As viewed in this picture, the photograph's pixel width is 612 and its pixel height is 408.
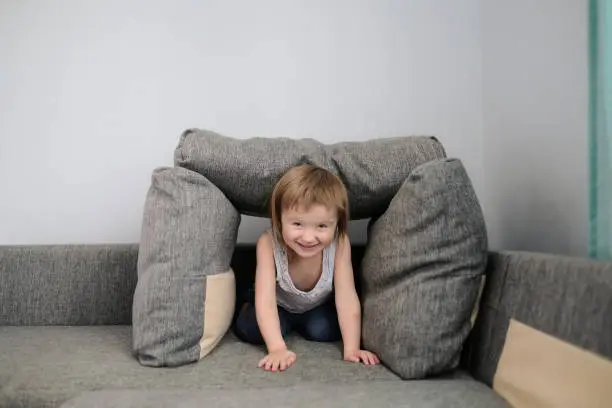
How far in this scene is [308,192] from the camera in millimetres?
1426

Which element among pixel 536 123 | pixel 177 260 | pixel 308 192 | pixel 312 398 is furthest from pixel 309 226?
pixel 536 123

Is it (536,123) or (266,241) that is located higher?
(536,123)

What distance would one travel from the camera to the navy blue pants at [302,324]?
1.56 meters

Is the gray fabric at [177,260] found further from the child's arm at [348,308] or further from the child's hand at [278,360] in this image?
the child's arm at [348,308]

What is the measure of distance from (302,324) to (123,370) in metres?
0.53

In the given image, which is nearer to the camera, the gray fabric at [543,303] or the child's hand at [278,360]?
the gray fabric at [543,303]

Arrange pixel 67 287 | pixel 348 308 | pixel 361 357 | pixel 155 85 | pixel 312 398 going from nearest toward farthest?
pixel 312 398 < pixel 361 357 < pixel 348 308 < pixel 67 287 < pixel 155 85

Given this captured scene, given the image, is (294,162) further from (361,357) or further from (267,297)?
(361,357)

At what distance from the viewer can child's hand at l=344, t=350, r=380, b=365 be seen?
134cm

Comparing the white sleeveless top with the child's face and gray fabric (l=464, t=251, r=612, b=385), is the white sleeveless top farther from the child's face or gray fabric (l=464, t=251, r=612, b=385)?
gray fabric (l=464, t=251, r=612, b=385)

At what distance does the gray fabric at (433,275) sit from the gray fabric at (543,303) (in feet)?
0.16

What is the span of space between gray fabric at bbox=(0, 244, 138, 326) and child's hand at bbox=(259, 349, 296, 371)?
61cm

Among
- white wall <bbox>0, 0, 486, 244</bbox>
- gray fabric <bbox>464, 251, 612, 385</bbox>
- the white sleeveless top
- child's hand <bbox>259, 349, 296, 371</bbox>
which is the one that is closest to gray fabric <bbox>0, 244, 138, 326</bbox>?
white wall <bbox>0, 0, 486, 244</bbox>

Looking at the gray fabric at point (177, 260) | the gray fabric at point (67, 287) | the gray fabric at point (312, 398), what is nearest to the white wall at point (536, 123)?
the gray fabric at point (312, 398)
